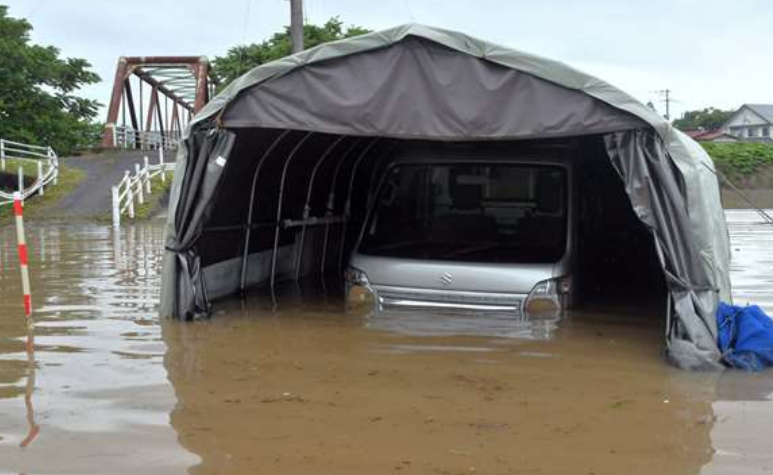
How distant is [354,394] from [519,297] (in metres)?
2.68

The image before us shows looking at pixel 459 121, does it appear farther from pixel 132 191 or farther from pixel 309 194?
pixel 132 191

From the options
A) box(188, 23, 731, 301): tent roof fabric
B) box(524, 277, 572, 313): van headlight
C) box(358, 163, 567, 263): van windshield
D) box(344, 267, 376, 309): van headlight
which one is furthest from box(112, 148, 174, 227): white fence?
box(524, 277, 572, 313): van headlight

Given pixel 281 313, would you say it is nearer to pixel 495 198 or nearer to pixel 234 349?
pixel 234 349

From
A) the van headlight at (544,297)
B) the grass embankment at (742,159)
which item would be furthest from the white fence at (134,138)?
the van headlight at (544,297)

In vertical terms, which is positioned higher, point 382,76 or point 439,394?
point 382,76

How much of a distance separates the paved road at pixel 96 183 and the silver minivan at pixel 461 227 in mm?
18790

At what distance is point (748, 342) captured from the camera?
710 centimetres

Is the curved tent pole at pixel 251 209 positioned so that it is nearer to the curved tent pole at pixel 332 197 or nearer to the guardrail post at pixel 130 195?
the curved tent pole at pixel 332 197

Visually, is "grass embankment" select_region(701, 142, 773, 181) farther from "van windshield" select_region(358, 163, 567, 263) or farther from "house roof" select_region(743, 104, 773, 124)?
"van windshield" select_region(358, 163, 567, 263)

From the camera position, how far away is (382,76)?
8.40 meters

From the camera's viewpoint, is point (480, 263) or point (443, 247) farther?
point (443, 247)

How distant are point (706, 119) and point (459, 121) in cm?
11110

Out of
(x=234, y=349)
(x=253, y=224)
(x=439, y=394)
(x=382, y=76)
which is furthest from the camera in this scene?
(x=253, y=224)

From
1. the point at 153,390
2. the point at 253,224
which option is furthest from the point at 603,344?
the point at 253,224
